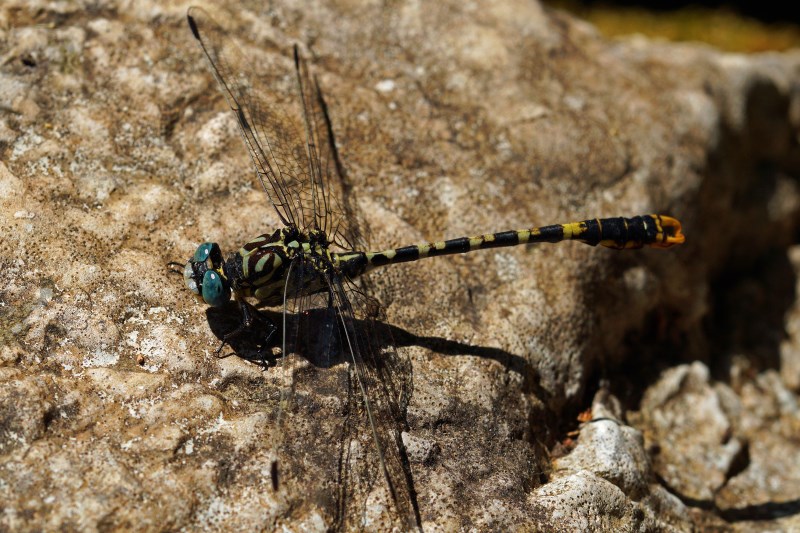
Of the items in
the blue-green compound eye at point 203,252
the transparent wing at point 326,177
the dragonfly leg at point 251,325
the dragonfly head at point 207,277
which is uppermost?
the transparent wing at point 326,177

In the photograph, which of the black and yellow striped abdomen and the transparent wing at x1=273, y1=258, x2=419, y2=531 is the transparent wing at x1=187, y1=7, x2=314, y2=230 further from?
the black and yellow striped abdomen

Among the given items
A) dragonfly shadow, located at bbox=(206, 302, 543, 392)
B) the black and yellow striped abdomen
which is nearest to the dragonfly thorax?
dragonfly shadow, located at bbox=(206, 302, 543, 392)

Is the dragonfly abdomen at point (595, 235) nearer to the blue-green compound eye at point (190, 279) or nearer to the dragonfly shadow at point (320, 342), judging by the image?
the dragonfly shadow at point (320, 342)

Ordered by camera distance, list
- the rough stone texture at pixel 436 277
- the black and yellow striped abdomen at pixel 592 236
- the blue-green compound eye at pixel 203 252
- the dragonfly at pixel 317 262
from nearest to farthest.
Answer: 1. the rough stone texture at pixel 436 277
2. the dragonfly at pixel 317 262
3. the blue-green compound eye at pixel 203 252
4. the black and yellow striped abdomen at pixel 592 236

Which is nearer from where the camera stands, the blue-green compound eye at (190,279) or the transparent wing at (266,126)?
the blue-green compound eye at (190,279)

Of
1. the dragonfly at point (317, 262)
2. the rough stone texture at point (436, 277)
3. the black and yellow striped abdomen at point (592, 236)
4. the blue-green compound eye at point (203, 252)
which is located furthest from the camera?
the black and yellow striped abdomen at point (592, 236)

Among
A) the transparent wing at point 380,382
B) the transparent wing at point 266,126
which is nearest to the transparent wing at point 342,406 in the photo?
the transparent wing at point 380,382

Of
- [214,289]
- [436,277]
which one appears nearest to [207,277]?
[214,289]

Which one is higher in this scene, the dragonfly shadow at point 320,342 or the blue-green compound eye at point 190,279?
the blue-green compound eye at point 190,279

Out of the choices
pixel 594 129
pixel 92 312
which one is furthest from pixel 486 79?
pixel 92 312
